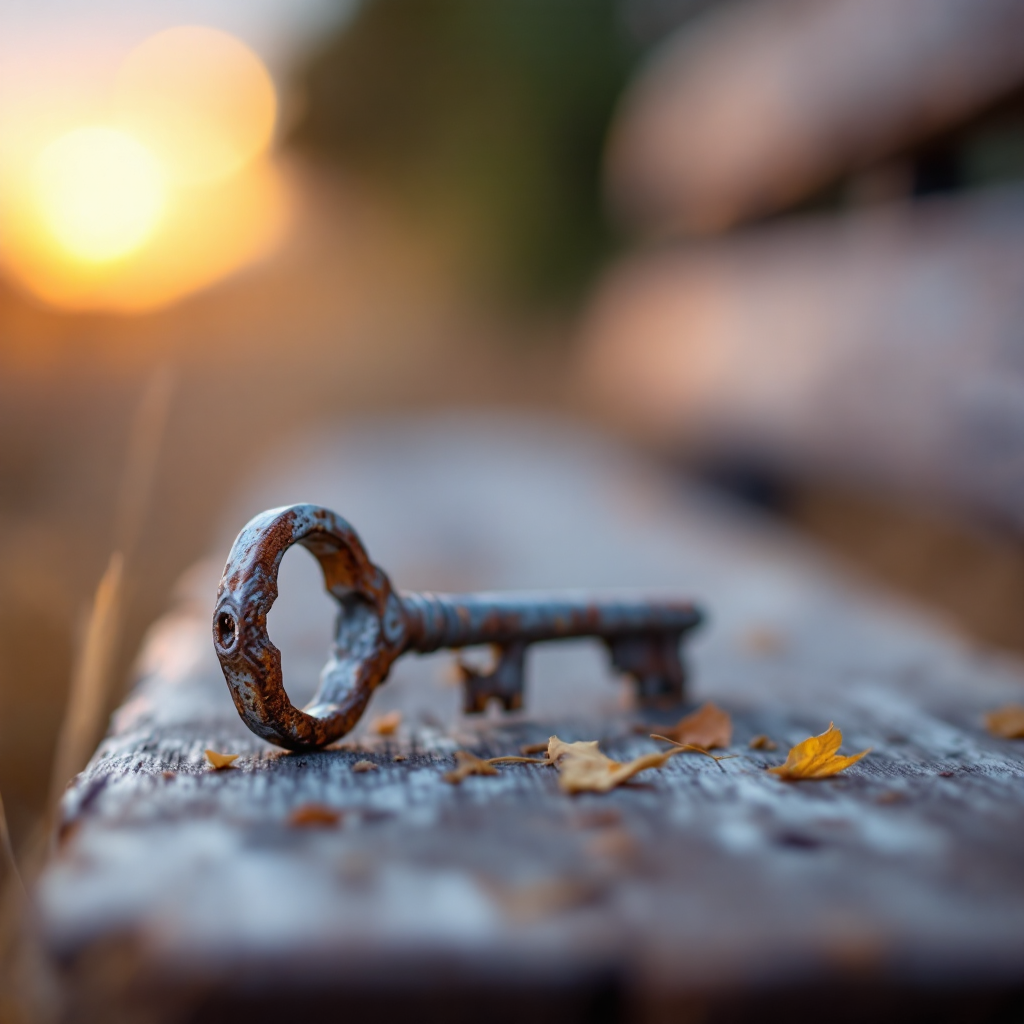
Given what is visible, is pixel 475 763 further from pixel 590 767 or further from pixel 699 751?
pixel 699 751

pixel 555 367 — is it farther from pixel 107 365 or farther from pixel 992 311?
pixel 992 311

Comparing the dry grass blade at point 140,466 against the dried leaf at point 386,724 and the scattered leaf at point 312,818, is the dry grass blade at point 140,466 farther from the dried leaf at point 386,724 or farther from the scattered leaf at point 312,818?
the scattered leaf at point 312,818

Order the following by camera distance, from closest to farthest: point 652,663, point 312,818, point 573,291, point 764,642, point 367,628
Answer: point 312,818 → point 367,628 → point 652,663 → point 764,642 → point 573,291

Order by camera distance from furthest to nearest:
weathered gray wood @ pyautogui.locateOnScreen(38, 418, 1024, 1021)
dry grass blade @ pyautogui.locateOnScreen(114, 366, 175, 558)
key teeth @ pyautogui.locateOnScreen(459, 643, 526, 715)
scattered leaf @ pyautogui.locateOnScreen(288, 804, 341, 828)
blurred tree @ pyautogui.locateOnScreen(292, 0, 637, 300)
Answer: blurred tree @ pyautogui.locateOnScreen(292, 0, 637, 300) < dry grass blade @ pyautogui.locateOnScreen(114, 366, 175, 558) < key teeth @ pyautogui.locateOnScreen(459, 643, 526, 715) < scattered leaf @ pyautogui.locateOnScreen(288, 804, 341, 828) < weathered gray wood @ pyautogui.locateOnScreen(38, 418, 1024, 1021)

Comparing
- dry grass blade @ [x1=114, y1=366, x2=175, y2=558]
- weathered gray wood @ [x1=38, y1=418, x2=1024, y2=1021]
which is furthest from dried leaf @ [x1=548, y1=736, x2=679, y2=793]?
dry grass blade @ [x1=114, y1=366, x2=175, y2=558]

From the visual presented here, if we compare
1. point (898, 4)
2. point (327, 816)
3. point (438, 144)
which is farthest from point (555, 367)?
point (327, 816)

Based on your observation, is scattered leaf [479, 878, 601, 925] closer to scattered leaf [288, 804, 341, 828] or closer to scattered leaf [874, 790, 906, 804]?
scattered leaf [288, 804, 341, 828]

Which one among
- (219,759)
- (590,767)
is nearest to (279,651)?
(219,759)
